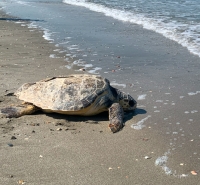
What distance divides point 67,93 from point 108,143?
4.11 feet

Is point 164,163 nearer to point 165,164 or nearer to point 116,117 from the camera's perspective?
point 165,164

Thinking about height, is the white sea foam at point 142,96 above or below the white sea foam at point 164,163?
below

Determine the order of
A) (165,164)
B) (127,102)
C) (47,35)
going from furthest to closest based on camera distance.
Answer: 1. (47,35)
2. (127,102)
3. (165,164)

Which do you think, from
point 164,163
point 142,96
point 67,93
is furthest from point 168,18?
point 164,163

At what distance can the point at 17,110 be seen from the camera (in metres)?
5.45

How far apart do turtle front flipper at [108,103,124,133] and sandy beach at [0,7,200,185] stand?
0.30 feet

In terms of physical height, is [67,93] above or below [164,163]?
above

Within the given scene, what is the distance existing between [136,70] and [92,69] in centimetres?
102

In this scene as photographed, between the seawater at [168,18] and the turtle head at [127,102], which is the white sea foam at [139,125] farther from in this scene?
the seawater at [168,18]

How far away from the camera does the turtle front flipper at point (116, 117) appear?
5.05 m

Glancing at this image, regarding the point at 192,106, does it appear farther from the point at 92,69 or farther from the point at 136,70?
the point at 92,69

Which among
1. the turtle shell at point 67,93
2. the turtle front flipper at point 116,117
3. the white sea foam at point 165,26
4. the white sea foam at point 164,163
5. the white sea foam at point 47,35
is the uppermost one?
the turtle shell at point 67,93

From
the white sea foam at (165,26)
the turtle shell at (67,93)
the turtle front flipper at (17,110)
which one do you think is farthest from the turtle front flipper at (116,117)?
the white sea foam at (165,26)

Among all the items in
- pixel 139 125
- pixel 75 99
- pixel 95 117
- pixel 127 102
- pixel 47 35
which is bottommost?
pixel 47 35
